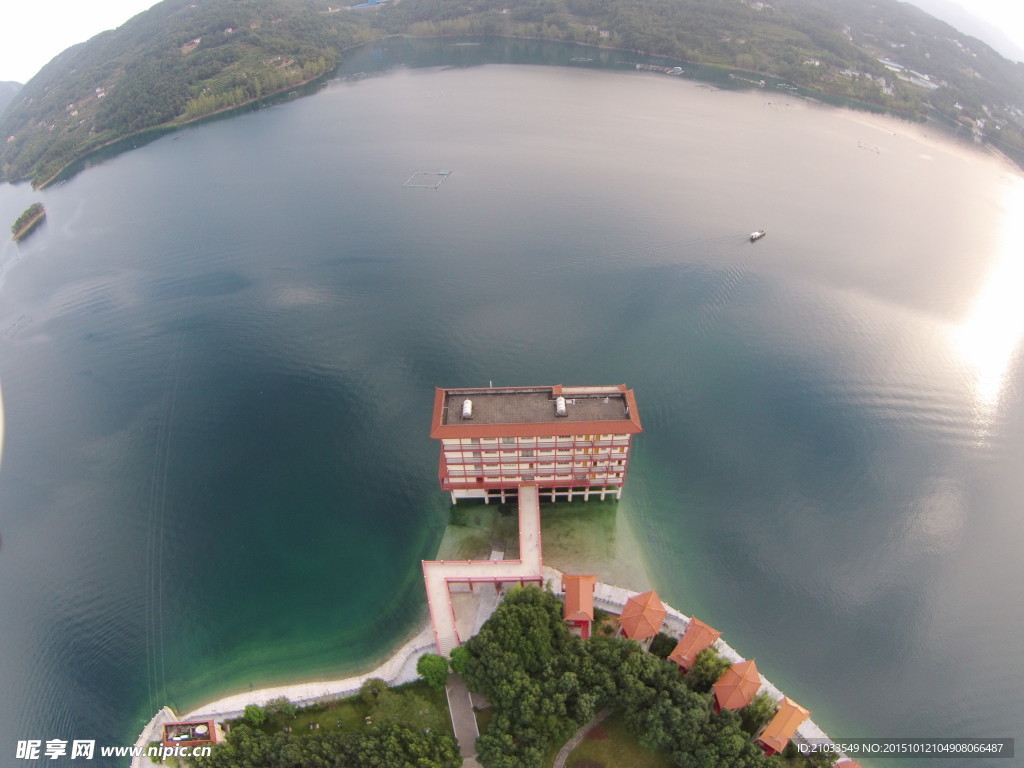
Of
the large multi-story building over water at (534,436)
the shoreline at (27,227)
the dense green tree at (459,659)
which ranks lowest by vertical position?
the dense green tree at (459,659)

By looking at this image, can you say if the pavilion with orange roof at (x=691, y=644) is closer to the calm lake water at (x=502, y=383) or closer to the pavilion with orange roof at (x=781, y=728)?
the pavilion with orange roof at (x=781, y=728)

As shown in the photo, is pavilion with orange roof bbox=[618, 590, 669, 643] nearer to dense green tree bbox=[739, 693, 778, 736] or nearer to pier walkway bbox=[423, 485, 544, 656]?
dense green tree bbox=[739, 693, 778, 736]

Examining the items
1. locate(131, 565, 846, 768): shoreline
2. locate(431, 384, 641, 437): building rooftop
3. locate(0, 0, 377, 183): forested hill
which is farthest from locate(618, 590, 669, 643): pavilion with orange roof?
locate(0, 0, 377, 183): forested hill

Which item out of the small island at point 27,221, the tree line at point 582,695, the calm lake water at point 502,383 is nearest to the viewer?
the tree line at point 582,695

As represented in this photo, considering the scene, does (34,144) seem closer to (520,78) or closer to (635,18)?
(520,78)

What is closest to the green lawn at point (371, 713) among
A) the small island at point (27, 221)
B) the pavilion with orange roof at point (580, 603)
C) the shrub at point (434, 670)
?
the shrub at point (434, 670)

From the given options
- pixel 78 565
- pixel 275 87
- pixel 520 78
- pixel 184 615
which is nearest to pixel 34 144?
pixel 275 87
